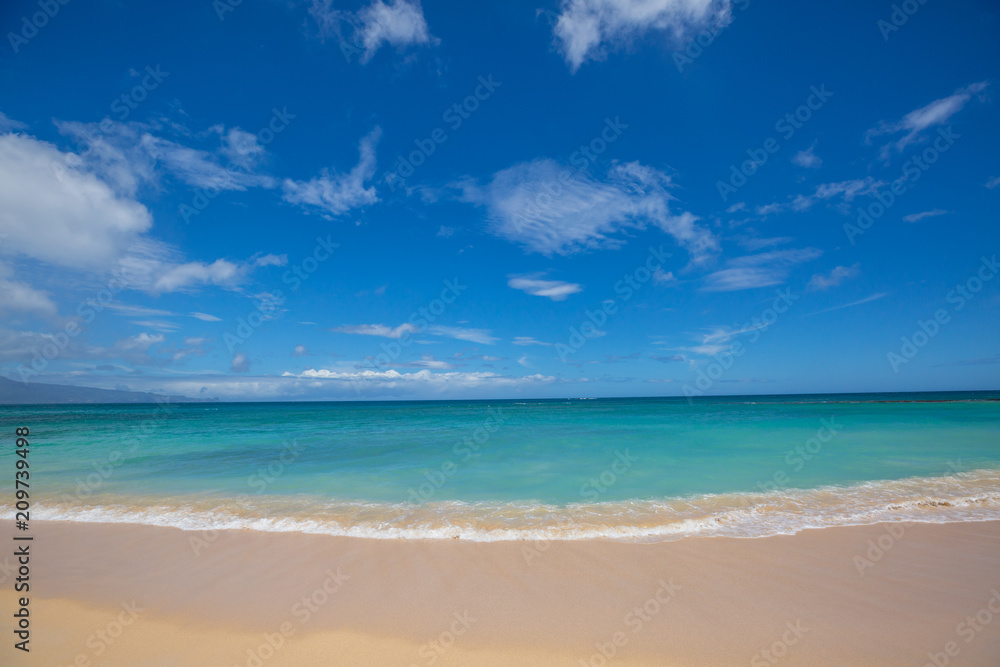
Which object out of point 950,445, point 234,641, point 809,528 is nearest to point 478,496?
point 234,641
